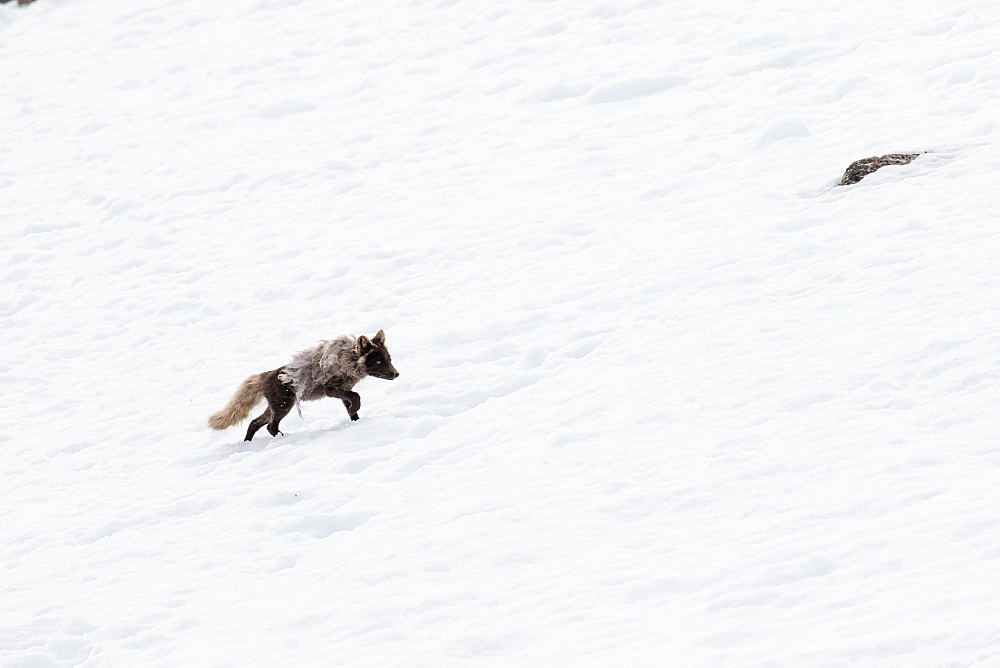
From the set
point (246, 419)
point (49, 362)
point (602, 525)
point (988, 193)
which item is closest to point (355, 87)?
point (49, 362)

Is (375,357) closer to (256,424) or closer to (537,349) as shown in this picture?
(256,424)

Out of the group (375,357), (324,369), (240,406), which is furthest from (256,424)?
(375,357)

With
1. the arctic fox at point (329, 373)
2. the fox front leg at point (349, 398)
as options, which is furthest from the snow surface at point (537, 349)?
the arctic fox at point (329, 373)

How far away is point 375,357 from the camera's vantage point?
422 inches

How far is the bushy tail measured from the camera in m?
11.1

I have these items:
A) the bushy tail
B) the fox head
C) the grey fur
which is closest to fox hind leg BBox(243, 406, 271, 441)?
the bushy tail

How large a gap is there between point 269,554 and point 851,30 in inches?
616

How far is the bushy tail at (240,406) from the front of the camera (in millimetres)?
11094

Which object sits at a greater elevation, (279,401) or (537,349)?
(279,401)

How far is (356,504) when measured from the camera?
907cm

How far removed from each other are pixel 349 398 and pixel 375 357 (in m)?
0.56

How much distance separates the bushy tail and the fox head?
1339 mm

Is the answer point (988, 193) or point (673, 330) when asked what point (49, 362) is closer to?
point (673, 330)

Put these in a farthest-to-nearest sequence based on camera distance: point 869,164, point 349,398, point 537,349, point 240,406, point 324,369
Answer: point 869,164 < point 537,349 < point 240,406 < point 349,398 < point 324,369
